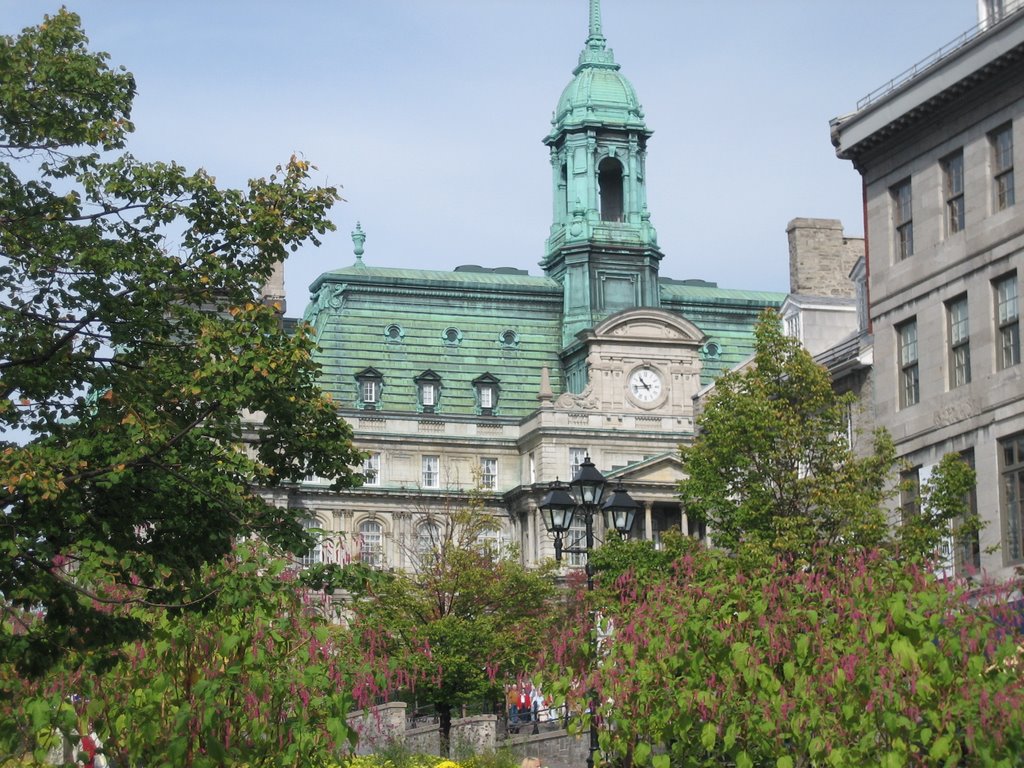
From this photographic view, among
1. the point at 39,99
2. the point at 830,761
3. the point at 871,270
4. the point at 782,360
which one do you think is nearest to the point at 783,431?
the point at 782,360

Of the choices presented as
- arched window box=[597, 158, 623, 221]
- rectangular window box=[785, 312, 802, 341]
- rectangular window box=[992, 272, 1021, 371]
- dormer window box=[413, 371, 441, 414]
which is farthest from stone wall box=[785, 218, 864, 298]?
arched window box=[597, 158, 623, 221]

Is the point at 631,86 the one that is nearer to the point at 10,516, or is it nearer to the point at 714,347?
the point at 714,347

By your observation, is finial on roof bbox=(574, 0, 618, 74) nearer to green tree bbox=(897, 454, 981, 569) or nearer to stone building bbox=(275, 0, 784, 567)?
stone building bbox=(275, 0, 784, 567)

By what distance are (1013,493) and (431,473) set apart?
8123 centimetres

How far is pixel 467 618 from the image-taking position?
2945 inches

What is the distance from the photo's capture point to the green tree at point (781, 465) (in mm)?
45750

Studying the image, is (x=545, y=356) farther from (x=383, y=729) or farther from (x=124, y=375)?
(x=124, y=375)

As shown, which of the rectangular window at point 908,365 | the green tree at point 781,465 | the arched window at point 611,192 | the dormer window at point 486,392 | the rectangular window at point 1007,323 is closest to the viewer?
the green tree at point 781,465

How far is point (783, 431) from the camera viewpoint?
46781 mm

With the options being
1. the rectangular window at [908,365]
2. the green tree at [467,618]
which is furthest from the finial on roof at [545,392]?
the rectangular window at [908,365]

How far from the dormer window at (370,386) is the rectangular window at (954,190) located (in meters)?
79.1

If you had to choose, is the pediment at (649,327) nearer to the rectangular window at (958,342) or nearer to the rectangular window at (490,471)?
the rectangular window at (490,471)

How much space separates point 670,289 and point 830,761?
105008 millimetres

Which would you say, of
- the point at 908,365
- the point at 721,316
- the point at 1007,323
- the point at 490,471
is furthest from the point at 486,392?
the point at 1007,323
